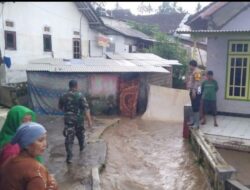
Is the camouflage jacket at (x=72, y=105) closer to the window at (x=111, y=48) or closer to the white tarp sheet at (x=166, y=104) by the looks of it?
the white tarp sheet at (x=166, y=104)

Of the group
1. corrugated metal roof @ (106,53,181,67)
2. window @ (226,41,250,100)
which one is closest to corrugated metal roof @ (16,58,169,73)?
corrugated metal roof @ (106,53,181,67)

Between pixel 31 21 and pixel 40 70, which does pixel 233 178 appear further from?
pixel 31 21

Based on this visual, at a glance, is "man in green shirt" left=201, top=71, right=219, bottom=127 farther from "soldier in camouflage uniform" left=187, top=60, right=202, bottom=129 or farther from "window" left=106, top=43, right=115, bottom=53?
"window" left=106, top=43, right=115, bottom=53

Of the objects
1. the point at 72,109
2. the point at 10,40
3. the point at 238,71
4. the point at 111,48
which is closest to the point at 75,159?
the point at 72,109

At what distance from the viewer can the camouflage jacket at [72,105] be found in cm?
759

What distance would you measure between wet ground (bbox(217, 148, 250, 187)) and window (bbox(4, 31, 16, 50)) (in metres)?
10.7

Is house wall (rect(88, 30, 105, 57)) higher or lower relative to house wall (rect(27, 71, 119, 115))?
higher

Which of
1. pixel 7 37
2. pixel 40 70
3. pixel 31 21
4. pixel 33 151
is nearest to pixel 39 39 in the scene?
pixel 31 21

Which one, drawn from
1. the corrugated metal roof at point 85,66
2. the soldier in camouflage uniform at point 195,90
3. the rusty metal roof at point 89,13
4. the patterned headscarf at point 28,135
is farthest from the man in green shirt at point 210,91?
the rusty metal roof at point 89,13

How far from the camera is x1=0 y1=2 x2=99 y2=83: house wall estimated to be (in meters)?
15.5

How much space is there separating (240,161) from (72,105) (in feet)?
15.3

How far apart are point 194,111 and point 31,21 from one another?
10.3 meters

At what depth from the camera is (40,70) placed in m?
14.3

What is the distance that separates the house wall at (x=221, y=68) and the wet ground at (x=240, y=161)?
7.90ft
